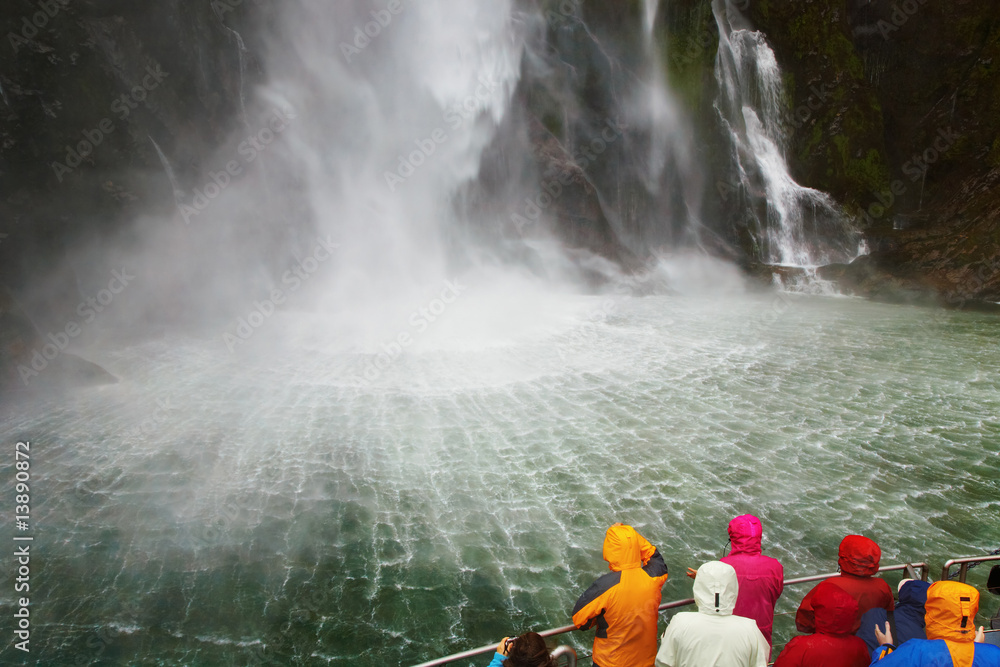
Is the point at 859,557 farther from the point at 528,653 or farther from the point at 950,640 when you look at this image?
the point at 528,653

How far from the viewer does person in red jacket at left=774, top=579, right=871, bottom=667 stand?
357 centimetres

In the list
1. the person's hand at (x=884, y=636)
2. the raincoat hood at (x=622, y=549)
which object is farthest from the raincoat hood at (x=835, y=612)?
the raincoat hood at (x=622, y=549)

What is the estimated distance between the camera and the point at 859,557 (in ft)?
13.4

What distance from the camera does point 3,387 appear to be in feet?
42.4

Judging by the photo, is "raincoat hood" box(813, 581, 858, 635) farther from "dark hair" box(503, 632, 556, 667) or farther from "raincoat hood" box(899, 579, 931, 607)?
"dark hair" box(503, 632, 556, 667)

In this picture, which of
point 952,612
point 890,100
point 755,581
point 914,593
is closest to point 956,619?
point 952,612

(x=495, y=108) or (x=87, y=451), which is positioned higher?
(x=495, y=108)

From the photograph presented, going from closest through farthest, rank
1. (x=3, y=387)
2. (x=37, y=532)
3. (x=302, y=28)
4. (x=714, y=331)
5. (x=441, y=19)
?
(x=37, y=532)
(x=3, y=387)
(x=714, y=331)
(x=302, y=28)
(x=441, y=19)

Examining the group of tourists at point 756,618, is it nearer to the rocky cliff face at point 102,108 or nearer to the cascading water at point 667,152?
the rocky cliff face at point 102,108

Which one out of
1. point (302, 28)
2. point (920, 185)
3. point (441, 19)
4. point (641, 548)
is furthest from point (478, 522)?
point (920, 185)

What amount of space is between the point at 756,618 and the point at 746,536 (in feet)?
1.66

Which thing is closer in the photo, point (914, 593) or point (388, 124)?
point (914, 593)

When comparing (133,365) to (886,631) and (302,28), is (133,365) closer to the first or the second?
(302,28)

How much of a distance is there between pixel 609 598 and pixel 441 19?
25205mm
